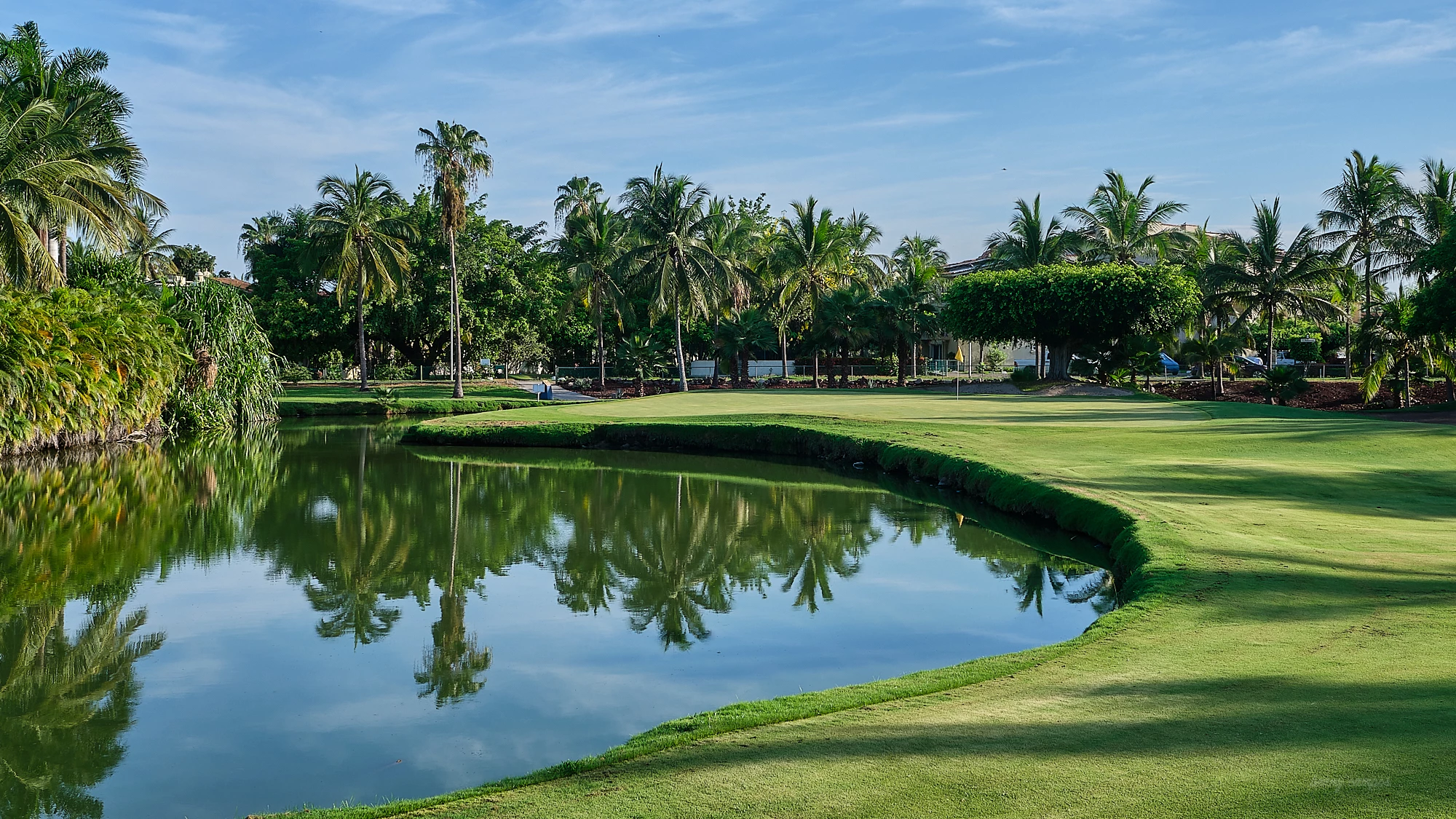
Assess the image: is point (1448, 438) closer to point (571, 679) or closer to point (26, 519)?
point (571, 679)

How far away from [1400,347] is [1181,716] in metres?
39.4

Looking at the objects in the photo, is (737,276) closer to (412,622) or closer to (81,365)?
(81,365)

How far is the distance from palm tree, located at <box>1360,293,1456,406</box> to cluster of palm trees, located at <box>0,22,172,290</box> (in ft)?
132

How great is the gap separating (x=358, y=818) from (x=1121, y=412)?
3177 cm

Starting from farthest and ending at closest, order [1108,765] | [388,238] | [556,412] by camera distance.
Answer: [388,238] → [556,412] → [1108,765]

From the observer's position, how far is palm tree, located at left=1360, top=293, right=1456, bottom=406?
118ft

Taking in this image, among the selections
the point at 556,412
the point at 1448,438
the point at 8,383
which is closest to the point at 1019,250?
the point at 556,412

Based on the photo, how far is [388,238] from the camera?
5550cm

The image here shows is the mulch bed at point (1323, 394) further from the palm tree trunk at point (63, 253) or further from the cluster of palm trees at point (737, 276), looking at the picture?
the palm tree trunk at point (63, 253)

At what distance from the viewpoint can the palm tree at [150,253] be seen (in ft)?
128

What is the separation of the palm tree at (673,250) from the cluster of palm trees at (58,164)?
21205 mm

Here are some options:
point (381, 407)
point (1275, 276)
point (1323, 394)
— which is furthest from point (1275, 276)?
point (381, 407)

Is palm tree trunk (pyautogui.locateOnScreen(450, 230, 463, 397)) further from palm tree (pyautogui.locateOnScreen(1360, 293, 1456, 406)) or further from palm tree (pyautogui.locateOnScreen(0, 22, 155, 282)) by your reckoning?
palm tree (pyautogui.locateOnScreen(1360, 293, 1456, 406))

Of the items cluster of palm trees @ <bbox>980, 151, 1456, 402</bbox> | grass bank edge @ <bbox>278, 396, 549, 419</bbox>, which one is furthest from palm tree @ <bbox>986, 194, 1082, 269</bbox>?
grass bank edge @ <bbox>278, 396, 549, 419</bbox>
